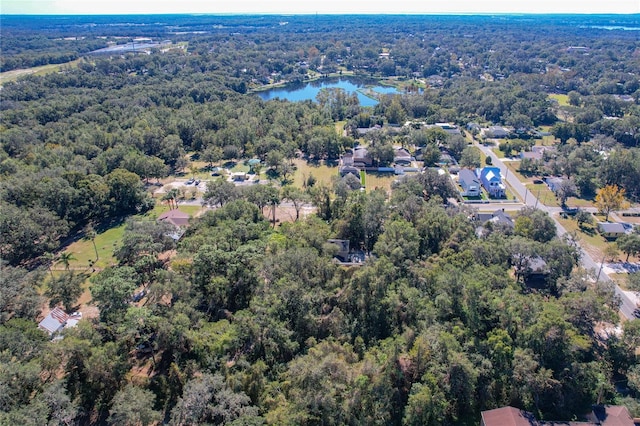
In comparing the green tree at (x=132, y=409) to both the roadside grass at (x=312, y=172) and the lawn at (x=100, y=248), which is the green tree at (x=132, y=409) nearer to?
the lawn at (x=100, y=248)

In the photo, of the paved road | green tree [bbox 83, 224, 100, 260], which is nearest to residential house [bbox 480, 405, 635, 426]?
the paved road

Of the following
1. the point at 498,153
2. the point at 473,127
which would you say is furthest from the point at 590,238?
the point at 473,127

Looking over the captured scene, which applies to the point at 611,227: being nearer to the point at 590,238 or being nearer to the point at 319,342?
the point at 590,238

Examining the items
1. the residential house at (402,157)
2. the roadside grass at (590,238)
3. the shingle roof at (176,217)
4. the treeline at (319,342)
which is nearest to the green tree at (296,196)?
the treeline at (319,342)

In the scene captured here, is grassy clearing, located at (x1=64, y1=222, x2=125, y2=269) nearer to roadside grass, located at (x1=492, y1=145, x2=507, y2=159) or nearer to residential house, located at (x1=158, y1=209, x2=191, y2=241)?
residential house, located at (x1=158, y1=209, x2=191, y2=241)

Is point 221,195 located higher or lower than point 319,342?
higher

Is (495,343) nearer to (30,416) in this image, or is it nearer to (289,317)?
(289,317)
